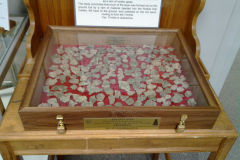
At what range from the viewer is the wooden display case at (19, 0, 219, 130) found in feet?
2.11

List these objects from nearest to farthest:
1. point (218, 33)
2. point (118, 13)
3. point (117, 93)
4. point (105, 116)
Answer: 1. point (105, 116)
2. point (117, 93)
3. point (118, 13)
4. point (218, 33)

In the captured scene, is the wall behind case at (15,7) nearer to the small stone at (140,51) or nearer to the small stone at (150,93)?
the small stone at (140,51)

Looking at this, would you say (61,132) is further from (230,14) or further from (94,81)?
(230,14)

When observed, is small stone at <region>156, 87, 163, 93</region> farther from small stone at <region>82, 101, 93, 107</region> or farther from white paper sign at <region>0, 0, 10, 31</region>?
white paper sign at <region>0, 0, 10, 31</region>

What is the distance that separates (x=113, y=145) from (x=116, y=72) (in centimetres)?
28

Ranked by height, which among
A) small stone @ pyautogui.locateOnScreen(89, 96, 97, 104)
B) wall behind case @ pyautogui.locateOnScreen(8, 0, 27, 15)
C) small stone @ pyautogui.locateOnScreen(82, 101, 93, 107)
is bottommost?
small stone @ pyautogui.locateOnScreen(89, 96, 97, 104)

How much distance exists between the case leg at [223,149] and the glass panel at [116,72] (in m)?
0.18

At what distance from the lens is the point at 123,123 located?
682 mm

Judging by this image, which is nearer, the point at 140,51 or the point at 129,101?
the point at 129,101

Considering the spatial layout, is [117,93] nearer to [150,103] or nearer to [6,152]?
[150,103]

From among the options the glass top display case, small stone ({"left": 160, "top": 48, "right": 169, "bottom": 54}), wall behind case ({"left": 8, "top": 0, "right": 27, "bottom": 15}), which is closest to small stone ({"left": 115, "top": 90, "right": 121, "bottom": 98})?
the glass top display case

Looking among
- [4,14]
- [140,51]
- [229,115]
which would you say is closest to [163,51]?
[140,51]

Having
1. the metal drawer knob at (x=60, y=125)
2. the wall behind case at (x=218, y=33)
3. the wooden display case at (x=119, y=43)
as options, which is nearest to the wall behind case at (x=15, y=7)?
the wooden display case at (x=119, y=43)

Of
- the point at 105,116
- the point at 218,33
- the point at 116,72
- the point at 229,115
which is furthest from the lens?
the point at 229,115
